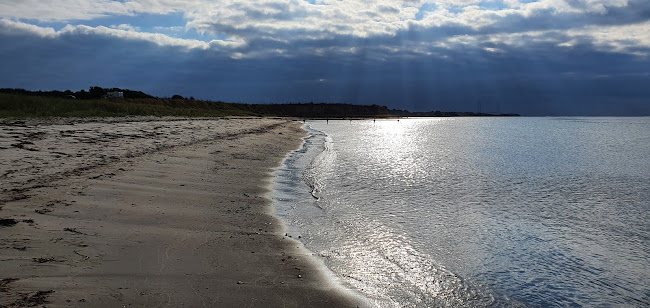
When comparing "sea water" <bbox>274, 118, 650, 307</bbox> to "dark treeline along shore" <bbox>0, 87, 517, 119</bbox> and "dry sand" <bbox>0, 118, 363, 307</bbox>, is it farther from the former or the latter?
"dark treeline along shore" <bbox>0, 87, 517, 119</bbox>

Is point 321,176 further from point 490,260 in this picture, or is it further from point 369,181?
point 490,260

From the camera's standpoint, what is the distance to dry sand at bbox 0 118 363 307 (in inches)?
176

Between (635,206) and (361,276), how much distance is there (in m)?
9.80

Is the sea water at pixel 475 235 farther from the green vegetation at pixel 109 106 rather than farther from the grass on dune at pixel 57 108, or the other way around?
the green vegetation at pixel 109 106


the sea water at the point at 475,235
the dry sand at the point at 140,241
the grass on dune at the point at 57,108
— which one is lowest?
the sea water at the point at 475,235

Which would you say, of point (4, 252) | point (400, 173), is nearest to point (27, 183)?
point (4, 252)

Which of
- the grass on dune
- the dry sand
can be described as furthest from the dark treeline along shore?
the dry sand

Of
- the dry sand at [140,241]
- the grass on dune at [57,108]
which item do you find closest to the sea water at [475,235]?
the dry sand at [140,241]

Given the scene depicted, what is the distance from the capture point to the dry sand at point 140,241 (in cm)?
448

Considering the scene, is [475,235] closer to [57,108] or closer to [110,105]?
[57,108]

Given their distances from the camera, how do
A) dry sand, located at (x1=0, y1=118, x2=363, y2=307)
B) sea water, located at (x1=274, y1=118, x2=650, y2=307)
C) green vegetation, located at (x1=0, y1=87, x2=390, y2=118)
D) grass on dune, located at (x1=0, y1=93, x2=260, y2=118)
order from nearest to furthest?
dry sand, located at (x1=0, y1=118, x2=363, y2=307) → sea water, located at (x1=274, y1=118, x2=650, y2=307) → grass on dune, located at (x1=0, y1=93, x2=260, y2=118) → green vegetation, located at (x1=0, y1=87, x2=390, y2=118)

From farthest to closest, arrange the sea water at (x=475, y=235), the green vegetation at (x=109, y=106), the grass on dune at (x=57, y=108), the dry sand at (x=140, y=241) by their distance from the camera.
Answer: the green vegetation at (x=109, y=106) < the grass on dune at (x=57, y=108) < the sea water at (x=475, y=235) < the dry sand at (x=140, y=241)

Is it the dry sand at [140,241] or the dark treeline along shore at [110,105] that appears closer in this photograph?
the dry sand at [140,241]

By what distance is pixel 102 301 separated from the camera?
416cm
